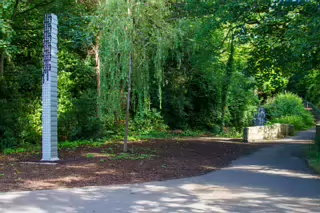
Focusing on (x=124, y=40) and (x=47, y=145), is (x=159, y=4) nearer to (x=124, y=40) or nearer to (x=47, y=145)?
(x=124, y=40)

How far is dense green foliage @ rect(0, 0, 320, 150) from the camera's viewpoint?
1198 cm

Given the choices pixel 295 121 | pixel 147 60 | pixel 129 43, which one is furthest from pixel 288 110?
pixel 129 43

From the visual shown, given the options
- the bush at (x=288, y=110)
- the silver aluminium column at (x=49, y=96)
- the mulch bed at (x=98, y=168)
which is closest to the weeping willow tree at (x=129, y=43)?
the silver aluminium column at (x=49, y=96)

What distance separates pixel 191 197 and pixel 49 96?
6142 mm

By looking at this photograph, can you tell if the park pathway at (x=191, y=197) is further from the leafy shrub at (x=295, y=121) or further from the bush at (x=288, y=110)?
the bush at (x=288, y=110)

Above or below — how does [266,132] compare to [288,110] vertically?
below

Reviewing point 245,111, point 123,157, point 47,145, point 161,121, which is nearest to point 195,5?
point 123,157

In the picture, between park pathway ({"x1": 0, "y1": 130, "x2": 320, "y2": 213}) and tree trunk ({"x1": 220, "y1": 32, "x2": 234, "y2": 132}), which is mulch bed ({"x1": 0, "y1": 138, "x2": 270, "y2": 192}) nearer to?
park pathway ({"x1": 0, "y1": 130, "x2": 320, "y2": 213})

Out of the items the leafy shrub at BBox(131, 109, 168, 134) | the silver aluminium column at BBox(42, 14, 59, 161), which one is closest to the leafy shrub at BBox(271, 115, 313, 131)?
the leafy shrub at BBox(131, 109, 168, 134)

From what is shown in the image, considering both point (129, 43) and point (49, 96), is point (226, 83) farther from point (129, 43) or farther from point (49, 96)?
point (49, 96)

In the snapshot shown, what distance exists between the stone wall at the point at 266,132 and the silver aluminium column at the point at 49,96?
41.4 ft

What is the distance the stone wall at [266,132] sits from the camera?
20.9 m

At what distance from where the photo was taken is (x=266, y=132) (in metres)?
23.0

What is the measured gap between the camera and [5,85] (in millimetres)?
17500
